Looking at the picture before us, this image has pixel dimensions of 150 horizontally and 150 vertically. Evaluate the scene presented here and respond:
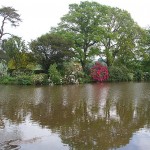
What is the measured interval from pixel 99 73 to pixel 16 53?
9429mm

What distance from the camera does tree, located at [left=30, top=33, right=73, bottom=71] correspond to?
101 ft

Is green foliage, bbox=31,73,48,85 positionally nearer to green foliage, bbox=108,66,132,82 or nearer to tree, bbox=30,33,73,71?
tree, bbox=30,33,73,71

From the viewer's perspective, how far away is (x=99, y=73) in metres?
34.4

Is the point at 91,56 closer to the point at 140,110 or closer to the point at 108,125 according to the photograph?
the point at 140,110

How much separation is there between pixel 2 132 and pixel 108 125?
3740mm

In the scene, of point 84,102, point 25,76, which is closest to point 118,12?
point 25,76

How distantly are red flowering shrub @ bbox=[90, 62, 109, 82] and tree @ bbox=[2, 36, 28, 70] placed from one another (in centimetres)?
765

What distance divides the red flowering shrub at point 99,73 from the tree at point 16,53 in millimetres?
7648

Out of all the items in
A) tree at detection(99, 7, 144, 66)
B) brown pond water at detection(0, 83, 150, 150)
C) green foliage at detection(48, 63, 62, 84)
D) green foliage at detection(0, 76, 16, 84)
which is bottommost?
brown pond water at detection(0, 83, 150, 150)

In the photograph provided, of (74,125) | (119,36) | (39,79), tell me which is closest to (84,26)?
(119,36)

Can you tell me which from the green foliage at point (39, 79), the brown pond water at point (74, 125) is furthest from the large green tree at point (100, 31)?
the brown pond water at point (74, 125)

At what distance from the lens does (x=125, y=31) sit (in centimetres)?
3984

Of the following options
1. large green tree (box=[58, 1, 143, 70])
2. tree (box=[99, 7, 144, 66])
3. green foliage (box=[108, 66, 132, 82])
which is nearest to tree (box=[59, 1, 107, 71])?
large green tree (box=[58, 1, 143, 70])

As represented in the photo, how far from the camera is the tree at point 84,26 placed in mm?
36031
